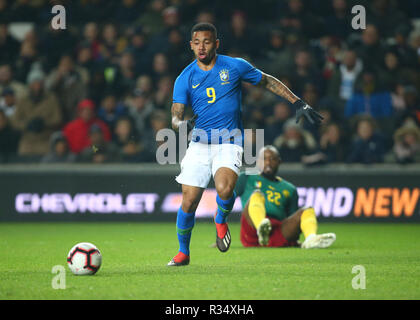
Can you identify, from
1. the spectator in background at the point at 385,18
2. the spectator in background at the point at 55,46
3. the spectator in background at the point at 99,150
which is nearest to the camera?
the spectator in background at the point at 99,150

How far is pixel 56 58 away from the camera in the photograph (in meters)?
16.5

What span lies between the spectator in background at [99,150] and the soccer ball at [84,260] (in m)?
7.28

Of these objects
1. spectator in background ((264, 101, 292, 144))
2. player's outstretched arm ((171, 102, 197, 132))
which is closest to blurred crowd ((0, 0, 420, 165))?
spectator in background ((264, 101, 292, 144))

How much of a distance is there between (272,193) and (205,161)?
8.21 feet

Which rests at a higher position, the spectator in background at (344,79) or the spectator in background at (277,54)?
the spectator in background at (277,54)

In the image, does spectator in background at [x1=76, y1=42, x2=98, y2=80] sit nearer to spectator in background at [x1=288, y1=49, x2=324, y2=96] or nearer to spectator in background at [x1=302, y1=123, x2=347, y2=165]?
spectator in background at [x1=288, y1=49, x2=324, y2=96]

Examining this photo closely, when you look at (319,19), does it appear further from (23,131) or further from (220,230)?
(220,230)

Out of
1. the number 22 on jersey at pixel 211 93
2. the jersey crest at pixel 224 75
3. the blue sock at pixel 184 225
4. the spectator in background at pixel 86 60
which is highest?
the spectator in background at pixel 86 60

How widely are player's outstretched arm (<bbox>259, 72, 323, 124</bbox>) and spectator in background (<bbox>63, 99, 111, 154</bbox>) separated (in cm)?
718

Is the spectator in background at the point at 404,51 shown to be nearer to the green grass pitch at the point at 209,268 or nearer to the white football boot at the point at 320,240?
the green grass pitch at the point at 209,268

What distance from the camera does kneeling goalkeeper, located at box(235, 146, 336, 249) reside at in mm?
9648

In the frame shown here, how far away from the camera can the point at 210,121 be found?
7.80 meters

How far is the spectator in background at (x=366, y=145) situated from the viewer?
13859 mm

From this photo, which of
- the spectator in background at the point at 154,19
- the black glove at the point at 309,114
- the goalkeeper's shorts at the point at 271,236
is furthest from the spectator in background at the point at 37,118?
the black glove at the point at 309,114
